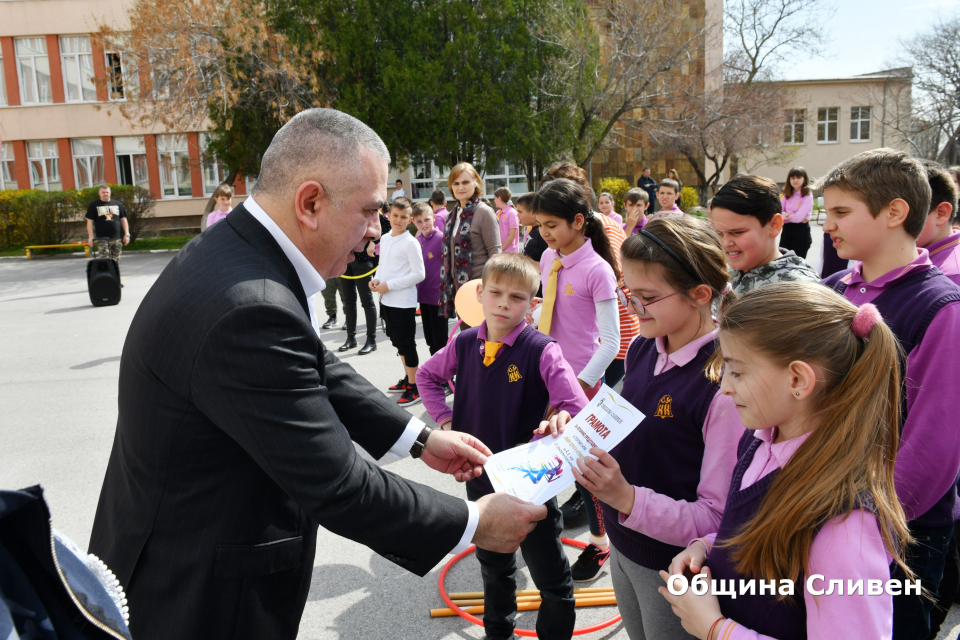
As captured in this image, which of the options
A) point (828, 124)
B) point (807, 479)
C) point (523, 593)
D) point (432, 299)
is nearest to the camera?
point (807, 479)

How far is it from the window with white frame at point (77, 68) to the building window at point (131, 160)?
242 cm

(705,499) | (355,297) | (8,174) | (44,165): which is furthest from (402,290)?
(8,174)

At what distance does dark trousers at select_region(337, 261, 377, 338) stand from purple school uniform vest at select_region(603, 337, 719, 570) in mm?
7032

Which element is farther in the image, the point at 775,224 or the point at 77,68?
the point at 77,68

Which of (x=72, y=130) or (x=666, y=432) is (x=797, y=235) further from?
(x=72, y=130)

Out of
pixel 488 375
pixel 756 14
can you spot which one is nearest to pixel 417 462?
pixel 488 375

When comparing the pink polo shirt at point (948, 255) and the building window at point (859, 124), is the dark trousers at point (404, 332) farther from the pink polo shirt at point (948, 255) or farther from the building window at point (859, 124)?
the building window at point (859, 124)

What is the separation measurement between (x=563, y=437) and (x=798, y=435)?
81 cm

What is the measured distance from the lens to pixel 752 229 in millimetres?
2971

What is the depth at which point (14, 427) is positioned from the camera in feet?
20.6

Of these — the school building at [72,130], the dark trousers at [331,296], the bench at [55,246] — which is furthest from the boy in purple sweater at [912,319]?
the school building at [72,130]

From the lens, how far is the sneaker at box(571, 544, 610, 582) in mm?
3664

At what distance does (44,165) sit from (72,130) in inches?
86.1

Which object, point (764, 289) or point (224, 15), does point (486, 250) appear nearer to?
point (764, 289)
